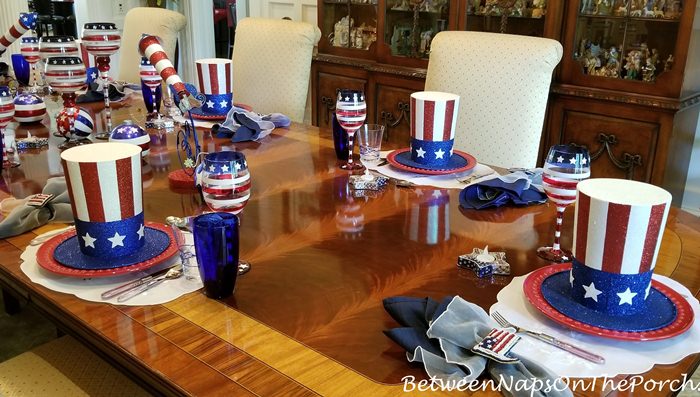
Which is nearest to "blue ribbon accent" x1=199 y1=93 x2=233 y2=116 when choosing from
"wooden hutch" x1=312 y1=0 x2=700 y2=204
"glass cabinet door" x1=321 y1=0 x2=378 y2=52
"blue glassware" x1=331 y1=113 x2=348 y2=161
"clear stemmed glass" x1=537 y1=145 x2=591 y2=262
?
"blue glassware" x1=331 y1=113 x2=348 y2=161

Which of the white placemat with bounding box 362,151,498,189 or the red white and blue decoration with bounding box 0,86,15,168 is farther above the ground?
the red white and blue decoration with bounding box 0,86,15,168

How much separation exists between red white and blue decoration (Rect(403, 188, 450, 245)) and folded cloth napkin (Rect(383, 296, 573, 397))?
0.30 metres

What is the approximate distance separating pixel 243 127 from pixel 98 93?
2.78 feet

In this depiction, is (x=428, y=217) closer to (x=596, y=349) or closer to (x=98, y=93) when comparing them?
(x=596, y=349)

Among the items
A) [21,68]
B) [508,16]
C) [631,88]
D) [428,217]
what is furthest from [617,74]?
[21,68]

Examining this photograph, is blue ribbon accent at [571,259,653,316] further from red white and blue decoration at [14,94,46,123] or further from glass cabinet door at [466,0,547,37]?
glass cabinet door at [466,0,547,37]

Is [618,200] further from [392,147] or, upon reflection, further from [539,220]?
[392,147]

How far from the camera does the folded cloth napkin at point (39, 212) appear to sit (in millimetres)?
1163

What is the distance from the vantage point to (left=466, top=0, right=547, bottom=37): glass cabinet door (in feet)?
9.77

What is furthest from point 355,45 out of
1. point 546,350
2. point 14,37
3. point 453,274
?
point 546,350

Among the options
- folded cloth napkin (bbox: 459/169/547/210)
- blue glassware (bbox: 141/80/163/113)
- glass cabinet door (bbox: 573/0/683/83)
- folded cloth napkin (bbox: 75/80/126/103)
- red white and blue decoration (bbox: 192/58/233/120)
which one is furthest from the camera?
glass cabinet door (bbox: 573/0/683/83)

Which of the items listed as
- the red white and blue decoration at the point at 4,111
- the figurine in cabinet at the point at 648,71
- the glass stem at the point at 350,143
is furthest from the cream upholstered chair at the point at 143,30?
the figurine in cabinet at the point at 648,71

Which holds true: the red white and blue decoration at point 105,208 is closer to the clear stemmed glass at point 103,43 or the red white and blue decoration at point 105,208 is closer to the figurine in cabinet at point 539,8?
the clear stemmed glass at point 103,43

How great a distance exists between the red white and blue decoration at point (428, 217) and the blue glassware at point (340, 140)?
272mm
